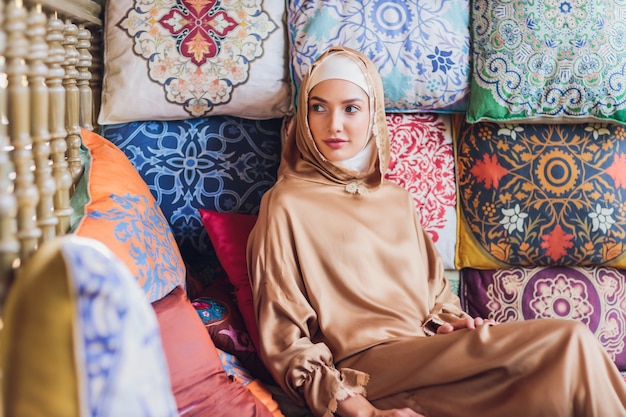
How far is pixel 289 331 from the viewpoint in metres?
1.52

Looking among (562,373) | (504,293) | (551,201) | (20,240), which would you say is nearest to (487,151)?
(551,201)

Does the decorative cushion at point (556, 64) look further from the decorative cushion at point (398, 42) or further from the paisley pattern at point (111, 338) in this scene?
the paisley pattern at point (111, 338)

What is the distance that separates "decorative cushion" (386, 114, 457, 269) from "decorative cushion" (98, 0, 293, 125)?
399 millimetres

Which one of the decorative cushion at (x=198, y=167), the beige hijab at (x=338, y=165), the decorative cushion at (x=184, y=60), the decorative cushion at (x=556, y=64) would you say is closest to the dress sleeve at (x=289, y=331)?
the beige hijab at (x=338, y=165)

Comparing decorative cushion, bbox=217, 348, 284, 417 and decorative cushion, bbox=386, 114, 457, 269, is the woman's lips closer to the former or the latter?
decorative cushion, bbox=386, 114, 457, 269

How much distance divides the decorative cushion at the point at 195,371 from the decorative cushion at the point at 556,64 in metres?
1.03

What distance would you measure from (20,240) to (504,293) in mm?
1382

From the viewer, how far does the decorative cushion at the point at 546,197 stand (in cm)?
192

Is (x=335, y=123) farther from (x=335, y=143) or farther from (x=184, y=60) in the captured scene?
(x=184, y=60)

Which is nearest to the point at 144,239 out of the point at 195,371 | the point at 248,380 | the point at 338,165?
the point at 195,371

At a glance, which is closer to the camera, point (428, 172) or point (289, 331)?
point (289, 331)

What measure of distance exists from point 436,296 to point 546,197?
1.54ft

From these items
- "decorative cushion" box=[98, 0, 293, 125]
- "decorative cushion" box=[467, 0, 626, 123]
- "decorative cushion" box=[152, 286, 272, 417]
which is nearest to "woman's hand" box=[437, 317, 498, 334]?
"decorative cushion" box=[152, 286, 272, 417]

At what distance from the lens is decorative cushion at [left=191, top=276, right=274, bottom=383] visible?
1.62 m
